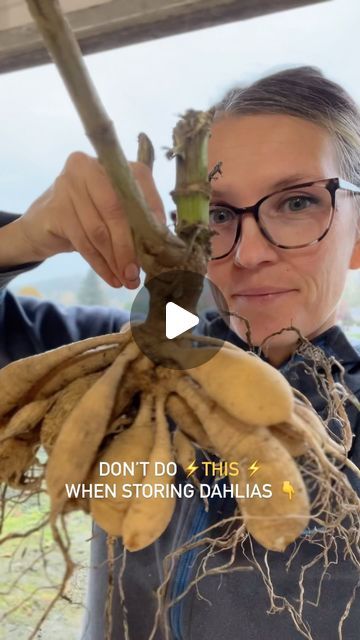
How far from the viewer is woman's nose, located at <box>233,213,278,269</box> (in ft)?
2.23

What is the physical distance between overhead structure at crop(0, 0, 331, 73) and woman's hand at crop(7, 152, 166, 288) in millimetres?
754

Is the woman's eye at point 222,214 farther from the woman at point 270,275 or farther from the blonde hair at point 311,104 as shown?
the blonde hair at point 311,104

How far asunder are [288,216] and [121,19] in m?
0.77

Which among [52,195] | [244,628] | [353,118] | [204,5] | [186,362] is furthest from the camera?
[204,5]

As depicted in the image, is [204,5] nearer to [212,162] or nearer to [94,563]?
[212,162]

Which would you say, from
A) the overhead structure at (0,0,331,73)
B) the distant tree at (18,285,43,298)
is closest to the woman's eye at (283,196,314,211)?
the overhead structure at (0,0,331,73)

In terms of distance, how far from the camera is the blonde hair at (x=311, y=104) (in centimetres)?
78

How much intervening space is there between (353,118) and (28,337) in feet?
2.18

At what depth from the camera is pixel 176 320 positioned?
43 cm

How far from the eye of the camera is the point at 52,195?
59 cm

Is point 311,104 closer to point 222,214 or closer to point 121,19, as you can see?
point 222,214

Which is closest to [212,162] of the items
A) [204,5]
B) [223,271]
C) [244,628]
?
[223,271]

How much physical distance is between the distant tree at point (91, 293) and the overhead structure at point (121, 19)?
0.55m

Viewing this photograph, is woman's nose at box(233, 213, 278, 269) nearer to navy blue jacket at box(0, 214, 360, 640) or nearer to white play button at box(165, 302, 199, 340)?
navy blue jacket at box(0, 214, 360, 640)
